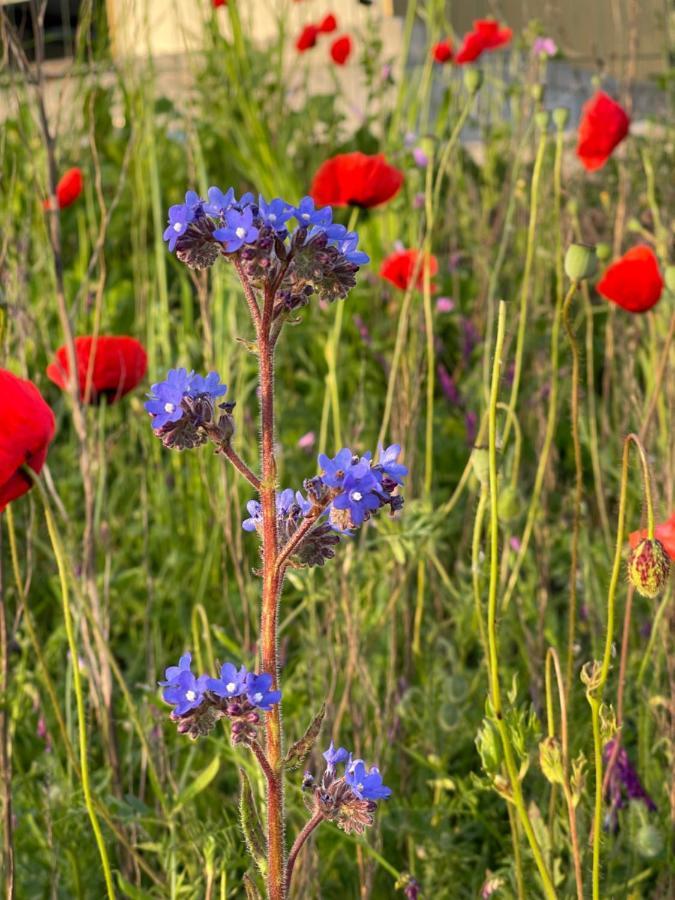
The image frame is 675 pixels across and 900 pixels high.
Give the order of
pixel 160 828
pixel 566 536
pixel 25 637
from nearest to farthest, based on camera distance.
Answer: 1. pixel 160 828
2. pixel 25 637
3. pixel 566 536

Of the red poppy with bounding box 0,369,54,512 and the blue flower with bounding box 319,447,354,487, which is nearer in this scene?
the blue flower with bounding box 319,447,354,487

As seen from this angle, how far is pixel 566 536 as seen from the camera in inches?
81.9

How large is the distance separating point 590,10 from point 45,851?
733cm

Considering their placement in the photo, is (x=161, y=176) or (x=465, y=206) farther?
(x=161, y=176)

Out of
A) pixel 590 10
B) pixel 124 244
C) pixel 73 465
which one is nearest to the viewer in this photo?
pixel 73 465

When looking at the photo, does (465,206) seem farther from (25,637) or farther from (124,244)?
(25,637)

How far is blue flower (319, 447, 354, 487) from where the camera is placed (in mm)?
712

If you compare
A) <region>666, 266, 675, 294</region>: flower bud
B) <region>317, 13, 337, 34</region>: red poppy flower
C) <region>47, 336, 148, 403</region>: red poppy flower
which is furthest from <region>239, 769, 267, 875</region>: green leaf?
<region>317, 13, 337, 34</region>: red poppy flower

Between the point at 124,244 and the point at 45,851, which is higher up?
the point at 124,244

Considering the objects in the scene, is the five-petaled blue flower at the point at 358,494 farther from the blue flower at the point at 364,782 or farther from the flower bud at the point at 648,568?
the flower bud at the point at 648,568

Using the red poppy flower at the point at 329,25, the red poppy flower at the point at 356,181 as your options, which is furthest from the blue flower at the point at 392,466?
the red poppy flower at the point at 329,25

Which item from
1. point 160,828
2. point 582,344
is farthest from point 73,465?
point 582,344

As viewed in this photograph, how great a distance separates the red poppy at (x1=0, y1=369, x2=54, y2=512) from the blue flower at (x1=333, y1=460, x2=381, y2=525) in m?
0.36

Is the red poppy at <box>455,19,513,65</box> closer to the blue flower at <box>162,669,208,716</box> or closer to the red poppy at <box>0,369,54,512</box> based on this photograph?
the red poppy at <box>0,369,54,512</box>
